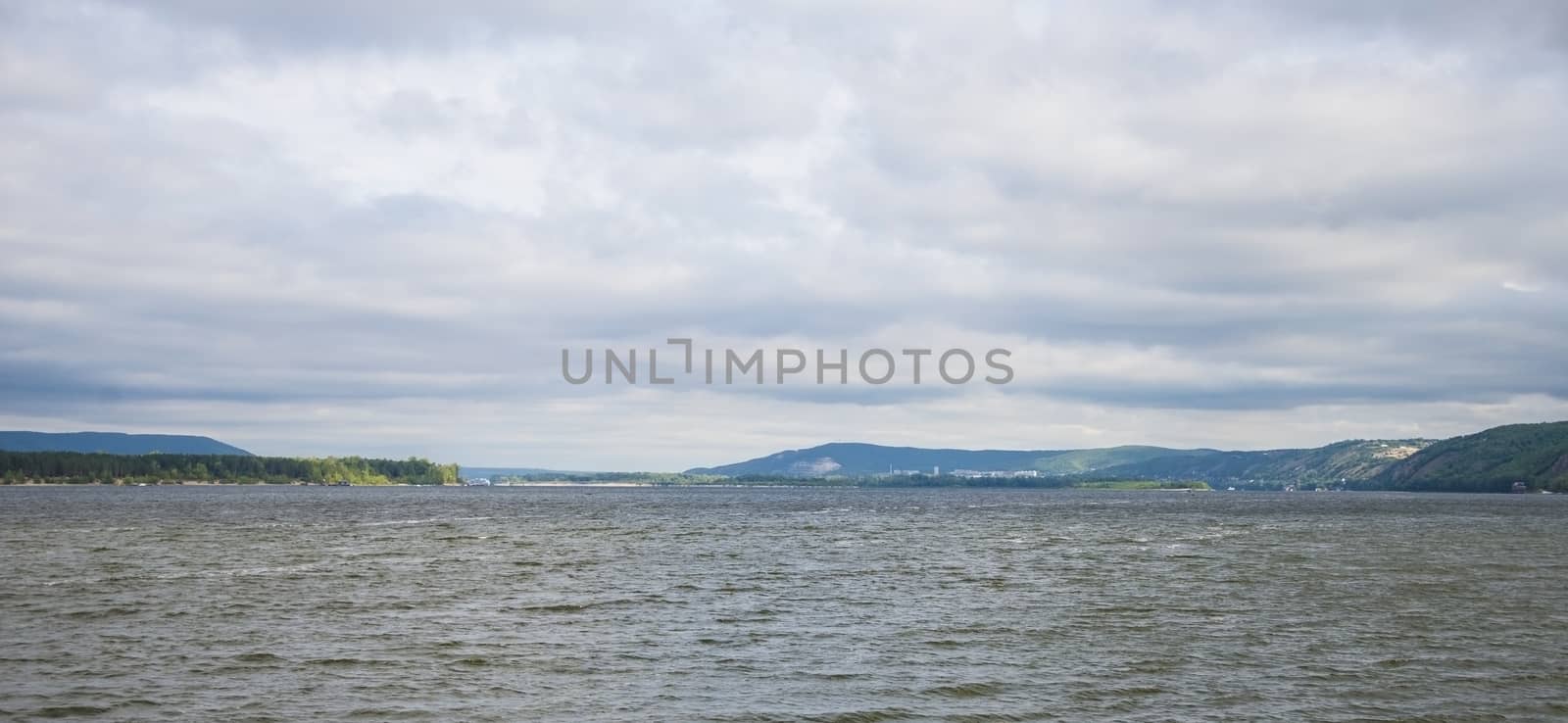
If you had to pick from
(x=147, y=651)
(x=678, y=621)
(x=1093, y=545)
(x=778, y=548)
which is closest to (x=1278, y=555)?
(x=1093, y=545)

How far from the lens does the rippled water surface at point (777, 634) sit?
35906 mm

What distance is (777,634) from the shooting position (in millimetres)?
49469

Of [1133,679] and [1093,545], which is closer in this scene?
[1133,679]

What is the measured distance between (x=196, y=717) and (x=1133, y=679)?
90.2ft

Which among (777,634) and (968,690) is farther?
(777,634)

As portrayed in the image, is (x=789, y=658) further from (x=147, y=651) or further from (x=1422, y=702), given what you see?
(x=147, y=651)

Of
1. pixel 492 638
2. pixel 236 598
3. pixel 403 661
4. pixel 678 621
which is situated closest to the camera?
pixel 403 661

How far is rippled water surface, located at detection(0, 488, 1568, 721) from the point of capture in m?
35.9

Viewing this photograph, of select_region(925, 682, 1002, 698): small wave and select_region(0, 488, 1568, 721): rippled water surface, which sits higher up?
select_region(0, 488, 1568, 721): rippled water surface

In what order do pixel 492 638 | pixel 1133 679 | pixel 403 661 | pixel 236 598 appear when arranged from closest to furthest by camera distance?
pixel 1133 679 → pixel 403 661 → pixel 492 638 → pixel 236 598

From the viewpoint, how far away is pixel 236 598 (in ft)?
197

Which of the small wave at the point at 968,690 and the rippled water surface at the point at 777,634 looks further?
the small wave at the point at 968,690

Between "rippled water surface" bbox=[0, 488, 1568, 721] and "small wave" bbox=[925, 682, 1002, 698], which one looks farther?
"small wave" bbox=[925, 682, 1002, 698]

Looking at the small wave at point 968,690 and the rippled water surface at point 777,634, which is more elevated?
the rippled water surface at point 777,634
